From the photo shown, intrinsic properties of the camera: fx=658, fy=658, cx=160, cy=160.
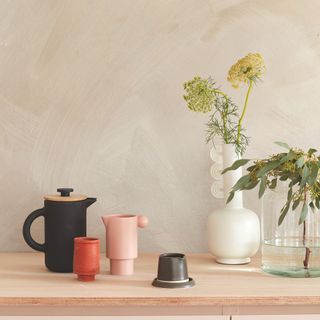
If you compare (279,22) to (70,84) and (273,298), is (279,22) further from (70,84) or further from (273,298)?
(273,298)

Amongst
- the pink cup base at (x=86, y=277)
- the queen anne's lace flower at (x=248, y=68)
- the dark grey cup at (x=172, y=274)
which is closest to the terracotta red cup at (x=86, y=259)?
the pink cup base at (x=86, y=277)

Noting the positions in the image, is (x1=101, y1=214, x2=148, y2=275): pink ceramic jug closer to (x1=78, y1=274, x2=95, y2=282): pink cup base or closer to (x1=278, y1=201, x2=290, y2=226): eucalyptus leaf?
(x1=78, y1=274, x2=95, y2=282): pink cup base

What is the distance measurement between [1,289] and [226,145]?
77 centimetres

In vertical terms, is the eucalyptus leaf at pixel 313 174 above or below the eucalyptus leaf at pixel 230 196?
above

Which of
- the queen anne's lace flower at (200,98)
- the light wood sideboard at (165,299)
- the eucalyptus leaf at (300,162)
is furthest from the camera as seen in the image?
the queen anne's lace flower at (200,98)

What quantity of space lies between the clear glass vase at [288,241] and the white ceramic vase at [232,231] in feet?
0.15

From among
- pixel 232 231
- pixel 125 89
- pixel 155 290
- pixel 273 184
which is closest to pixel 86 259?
pixel 155 290

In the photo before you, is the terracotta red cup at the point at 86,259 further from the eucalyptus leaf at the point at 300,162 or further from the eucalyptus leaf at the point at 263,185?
the eucalyptus leaf at the point at 300,162

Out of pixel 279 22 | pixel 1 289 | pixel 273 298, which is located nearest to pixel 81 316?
pixel 1 289

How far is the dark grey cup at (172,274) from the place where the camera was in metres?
1.61

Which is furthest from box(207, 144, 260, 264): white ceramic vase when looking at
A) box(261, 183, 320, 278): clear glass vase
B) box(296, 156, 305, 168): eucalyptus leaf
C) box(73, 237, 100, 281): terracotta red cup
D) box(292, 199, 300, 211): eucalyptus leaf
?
box(73, 237, 100, 281): terracotta red cup

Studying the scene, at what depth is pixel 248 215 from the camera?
192cm

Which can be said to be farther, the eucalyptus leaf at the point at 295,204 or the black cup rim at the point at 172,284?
the eucalyptus leaf at the point at 295,204

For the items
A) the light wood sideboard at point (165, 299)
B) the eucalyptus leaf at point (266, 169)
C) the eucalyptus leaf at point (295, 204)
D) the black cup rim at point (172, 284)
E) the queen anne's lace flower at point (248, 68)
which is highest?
the queen anne's lace flower at point (248, 68)
